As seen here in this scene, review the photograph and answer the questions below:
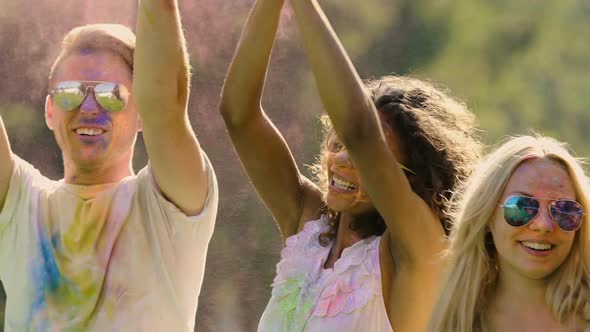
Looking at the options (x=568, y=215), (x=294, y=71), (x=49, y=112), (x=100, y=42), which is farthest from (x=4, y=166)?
(x=294, y=71)

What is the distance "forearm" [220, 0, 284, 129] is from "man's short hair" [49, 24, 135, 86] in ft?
1.50

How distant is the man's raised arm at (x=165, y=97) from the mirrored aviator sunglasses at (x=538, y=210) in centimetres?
113

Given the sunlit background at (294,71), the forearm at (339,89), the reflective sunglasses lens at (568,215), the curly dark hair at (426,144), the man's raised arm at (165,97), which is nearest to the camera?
the reflective sunglasses lens at (568,215)

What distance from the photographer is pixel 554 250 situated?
13.8 feet

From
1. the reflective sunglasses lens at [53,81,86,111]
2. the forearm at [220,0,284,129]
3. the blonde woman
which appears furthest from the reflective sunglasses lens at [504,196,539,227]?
the reflective sunglasses lens at [53,81,86,111]

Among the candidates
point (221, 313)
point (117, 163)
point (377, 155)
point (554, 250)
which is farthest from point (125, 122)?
point (221, 313)

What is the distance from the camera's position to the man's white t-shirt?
16.0 feet

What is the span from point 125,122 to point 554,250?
63.1 inches

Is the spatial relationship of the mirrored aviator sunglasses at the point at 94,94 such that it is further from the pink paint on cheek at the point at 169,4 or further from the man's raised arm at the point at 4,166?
the pink paint on cheek at the point at 169,4

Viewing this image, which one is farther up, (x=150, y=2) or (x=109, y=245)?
(x=150, y=2)

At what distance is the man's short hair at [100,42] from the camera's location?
518 cm

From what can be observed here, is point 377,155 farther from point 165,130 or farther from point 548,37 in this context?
point 548,37

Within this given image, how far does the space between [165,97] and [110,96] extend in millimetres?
314

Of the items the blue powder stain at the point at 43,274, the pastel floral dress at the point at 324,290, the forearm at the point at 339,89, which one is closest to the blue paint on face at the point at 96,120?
the blue powder stain at the point at 43,274
